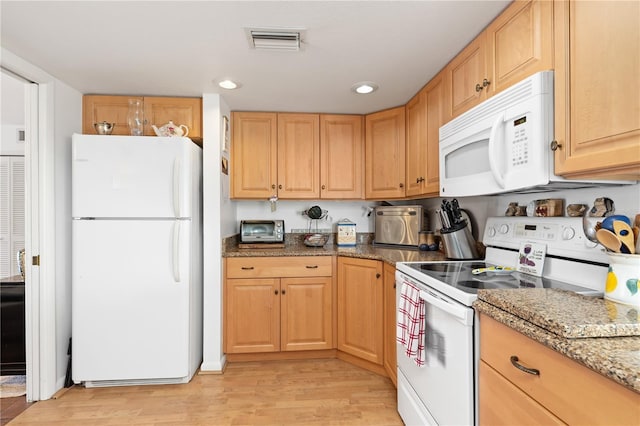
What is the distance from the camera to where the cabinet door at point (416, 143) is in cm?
233

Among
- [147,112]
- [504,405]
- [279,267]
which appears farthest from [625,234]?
[147,112]

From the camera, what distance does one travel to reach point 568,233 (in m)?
1.41

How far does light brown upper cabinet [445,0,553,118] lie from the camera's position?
1214mm

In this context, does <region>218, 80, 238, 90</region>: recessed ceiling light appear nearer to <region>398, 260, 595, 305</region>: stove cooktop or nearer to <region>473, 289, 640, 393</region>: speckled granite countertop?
<region>398, 260, 595, 305</region>: stove cooktop

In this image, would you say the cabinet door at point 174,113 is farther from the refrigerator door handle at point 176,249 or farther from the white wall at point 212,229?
the refrigerator door handle at point 176,249

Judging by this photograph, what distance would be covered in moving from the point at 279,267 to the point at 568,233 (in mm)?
1878

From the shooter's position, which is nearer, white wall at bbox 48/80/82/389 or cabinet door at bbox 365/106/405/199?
white wall at bbox 48/80/82/389

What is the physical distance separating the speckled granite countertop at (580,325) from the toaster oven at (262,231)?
2009 mm

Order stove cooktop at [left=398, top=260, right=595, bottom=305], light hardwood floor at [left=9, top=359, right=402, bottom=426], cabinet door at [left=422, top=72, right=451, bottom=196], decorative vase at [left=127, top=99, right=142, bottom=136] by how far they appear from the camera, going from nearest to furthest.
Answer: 1. stove cooktop at [left=398, top=260, right=595, bottom=305]
2. light hardwood floor at [left=9, top=359, right=402, bottom=426]
3. cabinet door at [left=422, top=72, right=451, bottom=196]
4. decorative vase at [left=127, top=99, right=142, bottom=136]

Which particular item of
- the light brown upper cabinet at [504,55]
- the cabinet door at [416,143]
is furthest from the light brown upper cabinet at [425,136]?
the light brown upper cabinet at [504,55]

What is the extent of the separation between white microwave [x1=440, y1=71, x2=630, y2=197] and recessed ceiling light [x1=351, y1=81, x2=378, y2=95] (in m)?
0.72

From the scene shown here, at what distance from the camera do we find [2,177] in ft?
12.5

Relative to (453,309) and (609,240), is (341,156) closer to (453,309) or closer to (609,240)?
(453,309)

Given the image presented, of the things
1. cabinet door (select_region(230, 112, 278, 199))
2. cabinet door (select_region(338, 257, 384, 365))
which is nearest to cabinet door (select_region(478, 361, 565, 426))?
cabinet door (select_region(338, 257, 384, 365))
